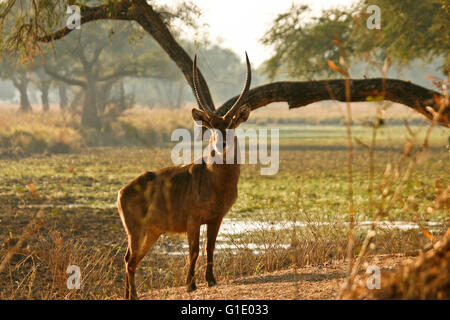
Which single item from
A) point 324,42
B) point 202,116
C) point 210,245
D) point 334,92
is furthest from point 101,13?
point 324,42

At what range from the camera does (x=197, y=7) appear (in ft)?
38.1

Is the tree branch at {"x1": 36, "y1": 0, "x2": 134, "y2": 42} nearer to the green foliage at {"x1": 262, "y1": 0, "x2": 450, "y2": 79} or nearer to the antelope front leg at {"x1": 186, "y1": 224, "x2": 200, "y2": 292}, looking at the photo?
the antelope front leg at {"x1": 186, "y1": 224, "x2": 200, "y2": 292}

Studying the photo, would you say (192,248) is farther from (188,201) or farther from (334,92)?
(334,92)

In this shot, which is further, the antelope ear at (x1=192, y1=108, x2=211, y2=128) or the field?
the antelope ear at (x1=192, y1=108, x2=211, y2=128)

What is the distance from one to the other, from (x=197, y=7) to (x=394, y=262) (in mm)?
7159

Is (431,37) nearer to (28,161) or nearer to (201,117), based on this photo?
(201,117)

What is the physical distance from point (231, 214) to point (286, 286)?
6.90 meters

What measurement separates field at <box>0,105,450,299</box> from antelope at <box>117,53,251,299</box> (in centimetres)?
50

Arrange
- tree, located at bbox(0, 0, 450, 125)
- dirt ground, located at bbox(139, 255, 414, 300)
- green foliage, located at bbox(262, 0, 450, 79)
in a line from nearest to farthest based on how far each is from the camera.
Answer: dirt ground, located at bbox(139, 255, 414, 300) < tree, located at bbox(0, 0, 450, 125) < green foliage, located at bbox(262, 0, 450, 79)

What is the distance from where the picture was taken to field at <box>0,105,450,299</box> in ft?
19.0

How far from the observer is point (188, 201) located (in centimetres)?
586

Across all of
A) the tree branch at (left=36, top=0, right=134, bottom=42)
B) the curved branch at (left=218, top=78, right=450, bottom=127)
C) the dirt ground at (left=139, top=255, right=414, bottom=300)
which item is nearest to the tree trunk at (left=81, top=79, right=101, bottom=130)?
the tree branch at (left=36, top=0, right=134, bottom=42)

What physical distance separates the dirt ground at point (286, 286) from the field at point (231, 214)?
0.22ft
